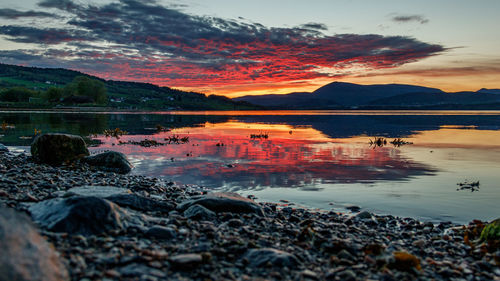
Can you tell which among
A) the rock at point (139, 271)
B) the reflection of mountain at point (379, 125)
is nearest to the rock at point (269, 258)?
the rock at point (139, 271)

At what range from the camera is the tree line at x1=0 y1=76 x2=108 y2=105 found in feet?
496

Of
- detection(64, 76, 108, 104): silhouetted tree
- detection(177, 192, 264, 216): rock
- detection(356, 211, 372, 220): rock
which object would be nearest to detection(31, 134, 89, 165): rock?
detection(177, 192, 264, 216): rock

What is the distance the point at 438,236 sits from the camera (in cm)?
891

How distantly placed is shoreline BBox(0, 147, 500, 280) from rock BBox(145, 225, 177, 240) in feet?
0.07

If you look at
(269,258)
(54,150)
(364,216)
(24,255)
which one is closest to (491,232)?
(364,216)

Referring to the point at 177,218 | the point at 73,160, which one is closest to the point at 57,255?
the point at 177,218

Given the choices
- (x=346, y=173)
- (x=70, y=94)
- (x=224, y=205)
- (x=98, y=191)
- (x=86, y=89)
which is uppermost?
(x=86, y=89)

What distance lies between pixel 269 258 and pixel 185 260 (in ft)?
5.33

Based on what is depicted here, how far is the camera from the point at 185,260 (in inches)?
229

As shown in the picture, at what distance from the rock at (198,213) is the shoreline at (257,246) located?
3cm

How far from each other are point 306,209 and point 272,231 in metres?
3.49

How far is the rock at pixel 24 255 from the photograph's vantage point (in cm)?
422

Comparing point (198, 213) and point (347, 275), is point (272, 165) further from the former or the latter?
point (347, 275)

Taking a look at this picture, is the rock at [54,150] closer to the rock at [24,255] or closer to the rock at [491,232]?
the rock at [24,255]
